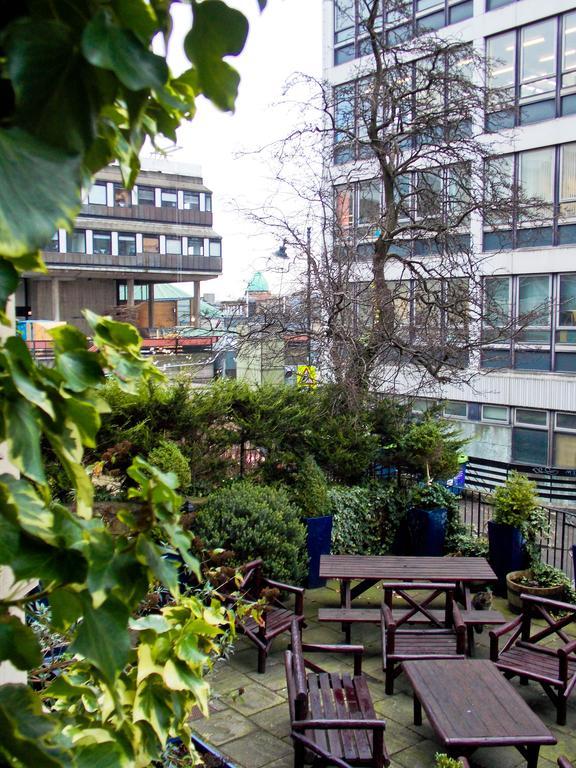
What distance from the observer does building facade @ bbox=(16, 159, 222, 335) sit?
1483 inches

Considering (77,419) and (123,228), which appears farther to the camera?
(123,228)

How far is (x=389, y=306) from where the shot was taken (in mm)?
12195

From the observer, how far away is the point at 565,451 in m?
21.4

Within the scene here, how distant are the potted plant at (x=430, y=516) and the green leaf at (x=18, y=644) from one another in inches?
404

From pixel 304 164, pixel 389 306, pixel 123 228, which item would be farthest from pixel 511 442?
pixel 123 228

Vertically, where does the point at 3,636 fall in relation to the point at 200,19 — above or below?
below

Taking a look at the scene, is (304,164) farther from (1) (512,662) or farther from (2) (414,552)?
(1) (512,662)

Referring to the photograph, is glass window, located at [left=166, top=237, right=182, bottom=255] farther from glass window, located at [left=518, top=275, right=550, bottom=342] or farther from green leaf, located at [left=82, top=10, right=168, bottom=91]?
green leaf, located at [left=82, top=10, right=168, bottom=91]

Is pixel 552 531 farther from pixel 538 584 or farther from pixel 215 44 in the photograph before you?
pixel 215 44

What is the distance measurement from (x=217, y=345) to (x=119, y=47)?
11.7 meters

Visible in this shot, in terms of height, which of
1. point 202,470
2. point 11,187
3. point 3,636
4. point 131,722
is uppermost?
point 11,187

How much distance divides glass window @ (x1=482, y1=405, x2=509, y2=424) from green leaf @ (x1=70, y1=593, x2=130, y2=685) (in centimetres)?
2258

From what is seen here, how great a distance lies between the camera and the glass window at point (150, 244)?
42469 mm

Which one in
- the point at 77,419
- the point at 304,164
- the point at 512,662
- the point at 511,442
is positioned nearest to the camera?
the point at 77,419
